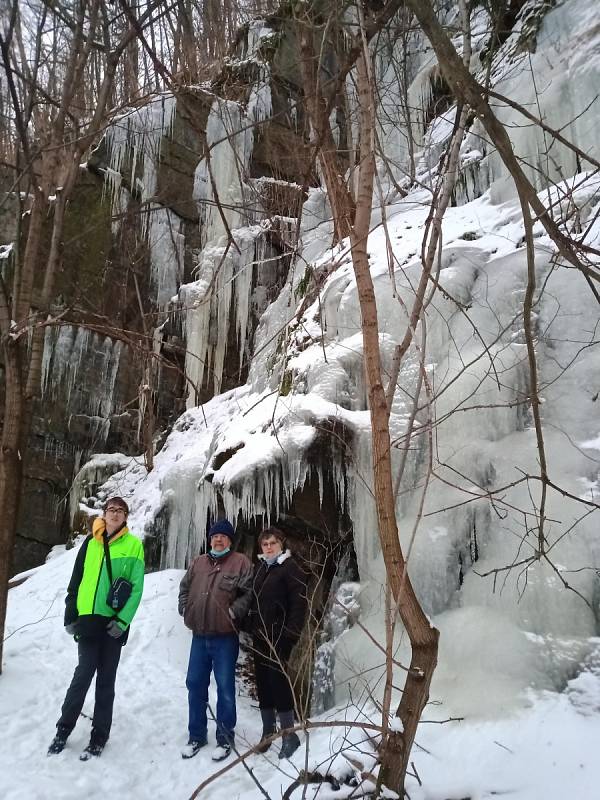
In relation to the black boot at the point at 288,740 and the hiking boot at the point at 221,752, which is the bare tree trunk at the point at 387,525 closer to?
the black boot at the point at 288,740

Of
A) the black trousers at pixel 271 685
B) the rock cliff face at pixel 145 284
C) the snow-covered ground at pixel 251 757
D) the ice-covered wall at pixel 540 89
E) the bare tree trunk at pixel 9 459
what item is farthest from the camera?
the rock cliff face at pixel 145 284

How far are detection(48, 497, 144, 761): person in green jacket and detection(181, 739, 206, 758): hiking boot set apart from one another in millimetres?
416

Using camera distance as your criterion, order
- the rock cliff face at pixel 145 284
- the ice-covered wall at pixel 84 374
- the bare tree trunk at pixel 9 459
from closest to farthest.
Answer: the bare tree trunk at pixel 9 459, the rock cliff face at pixel 145 284, the ice-covered wall at pixel 84 374

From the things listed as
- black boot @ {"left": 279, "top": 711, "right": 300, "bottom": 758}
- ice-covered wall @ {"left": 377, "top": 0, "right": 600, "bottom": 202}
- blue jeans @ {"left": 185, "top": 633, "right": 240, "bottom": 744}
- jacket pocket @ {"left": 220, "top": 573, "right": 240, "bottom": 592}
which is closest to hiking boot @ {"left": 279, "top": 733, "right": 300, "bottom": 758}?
black boot @ {"left": 279, "top": 711, "right": 300, "bottom": 758}

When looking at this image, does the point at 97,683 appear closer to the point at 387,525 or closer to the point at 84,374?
the point at 387,525

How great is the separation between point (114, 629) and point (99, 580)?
0.83 ft

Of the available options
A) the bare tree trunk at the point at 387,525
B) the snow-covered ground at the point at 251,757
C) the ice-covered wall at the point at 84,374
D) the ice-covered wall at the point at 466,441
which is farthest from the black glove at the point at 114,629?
the ice-covered wall at the point at 84,374

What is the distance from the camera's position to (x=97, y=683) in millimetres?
3033

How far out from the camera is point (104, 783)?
2770mm

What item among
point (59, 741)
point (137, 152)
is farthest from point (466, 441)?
point (137, 152)

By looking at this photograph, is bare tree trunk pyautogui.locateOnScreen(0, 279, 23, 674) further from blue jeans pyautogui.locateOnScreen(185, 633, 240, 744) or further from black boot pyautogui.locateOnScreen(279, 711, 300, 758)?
black boot pyautogui.locateOnScreen(279, 711, 300, 758)

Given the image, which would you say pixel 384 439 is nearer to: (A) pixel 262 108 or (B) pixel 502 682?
(B) pixel 502 682

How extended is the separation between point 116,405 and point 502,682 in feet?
26.9

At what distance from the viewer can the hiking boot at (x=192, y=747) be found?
312cm
